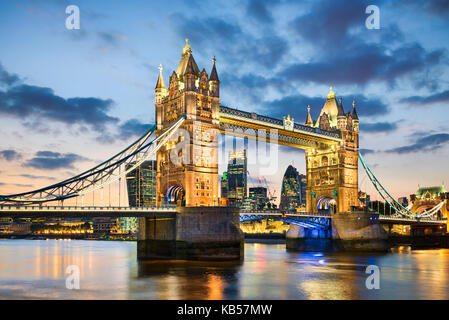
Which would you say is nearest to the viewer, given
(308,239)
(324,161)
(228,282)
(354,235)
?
(228,282)

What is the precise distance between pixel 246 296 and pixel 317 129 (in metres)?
47.4

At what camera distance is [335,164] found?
7856 cm

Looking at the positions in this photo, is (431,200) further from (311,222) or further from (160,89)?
(160,89)

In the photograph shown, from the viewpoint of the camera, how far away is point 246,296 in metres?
31.0

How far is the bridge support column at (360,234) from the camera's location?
70.2 meters

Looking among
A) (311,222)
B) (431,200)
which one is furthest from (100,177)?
(431,200)

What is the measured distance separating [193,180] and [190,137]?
493 cm

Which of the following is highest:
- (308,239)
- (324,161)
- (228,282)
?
(324,161)

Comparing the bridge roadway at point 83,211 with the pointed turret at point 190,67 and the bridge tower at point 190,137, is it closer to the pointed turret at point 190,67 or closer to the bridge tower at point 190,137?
the bridge tower at point 190,137

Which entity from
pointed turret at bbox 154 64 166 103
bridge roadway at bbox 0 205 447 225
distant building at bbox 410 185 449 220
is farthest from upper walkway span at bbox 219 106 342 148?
distant building at bbox 410 185 449 220

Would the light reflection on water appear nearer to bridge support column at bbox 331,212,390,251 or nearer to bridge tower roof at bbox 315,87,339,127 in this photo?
bridge support column at bbox 331,212,390,251
